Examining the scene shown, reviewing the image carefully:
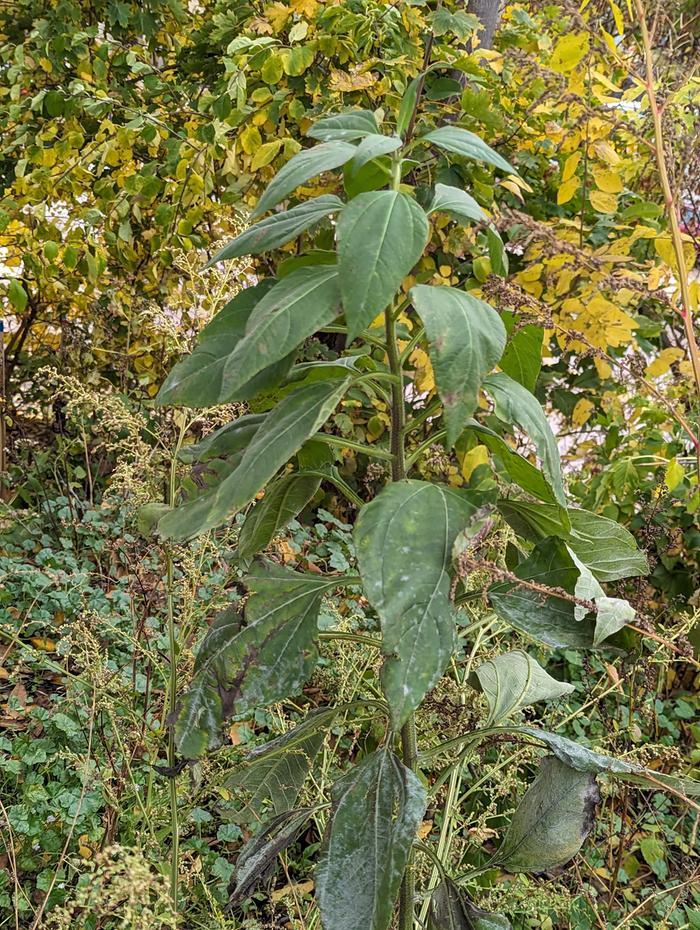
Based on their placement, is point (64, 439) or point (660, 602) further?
point (64, 439)

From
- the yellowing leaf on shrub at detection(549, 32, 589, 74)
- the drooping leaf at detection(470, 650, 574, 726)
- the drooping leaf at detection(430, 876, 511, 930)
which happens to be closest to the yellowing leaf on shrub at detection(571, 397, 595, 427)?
the yellowing leaf on shrub at detection(549, 32, 589, 74)

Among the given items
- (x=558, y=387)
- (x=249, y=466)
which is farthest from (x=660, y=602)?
(x=249, y=466)

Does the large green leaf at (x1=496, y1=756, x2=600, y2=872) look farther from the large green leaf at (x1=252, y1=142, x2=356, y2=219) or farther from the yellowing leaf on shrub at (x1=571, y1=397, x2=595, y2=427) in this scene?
the yellowing leaf on shrub at (x1=571, y1=397, x2=595, y2=427)

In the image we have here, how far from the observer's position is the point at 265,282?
46.1 inches

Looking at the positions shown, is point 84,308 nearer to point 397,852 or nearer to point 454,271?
point 454,271

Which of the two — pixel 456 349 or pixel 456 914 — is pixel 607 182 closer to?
pixel 456 349

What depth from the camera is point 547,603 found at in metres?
1.18

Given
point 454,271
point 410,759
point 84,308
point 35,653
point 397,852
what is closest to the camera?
point 397,852

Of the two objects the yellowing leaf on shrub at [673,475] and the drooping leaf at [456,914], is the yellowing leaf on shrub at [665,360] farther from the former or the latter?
the drooping leaf at [456,914]

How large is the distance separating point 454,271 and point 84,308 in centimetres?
138

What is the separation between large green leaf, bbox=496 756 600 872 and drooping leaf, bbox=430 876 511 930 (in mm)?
80

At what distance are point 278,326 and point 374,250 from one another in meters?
0.13

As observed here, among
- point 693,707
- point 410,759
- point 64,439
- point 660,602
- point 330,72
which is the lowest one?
point 693,707

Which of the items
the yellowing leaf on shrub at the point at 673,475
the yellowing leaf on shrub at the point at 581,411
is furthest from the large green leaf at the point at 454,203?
the yellowing leaf on shrub at the point at 581,411
